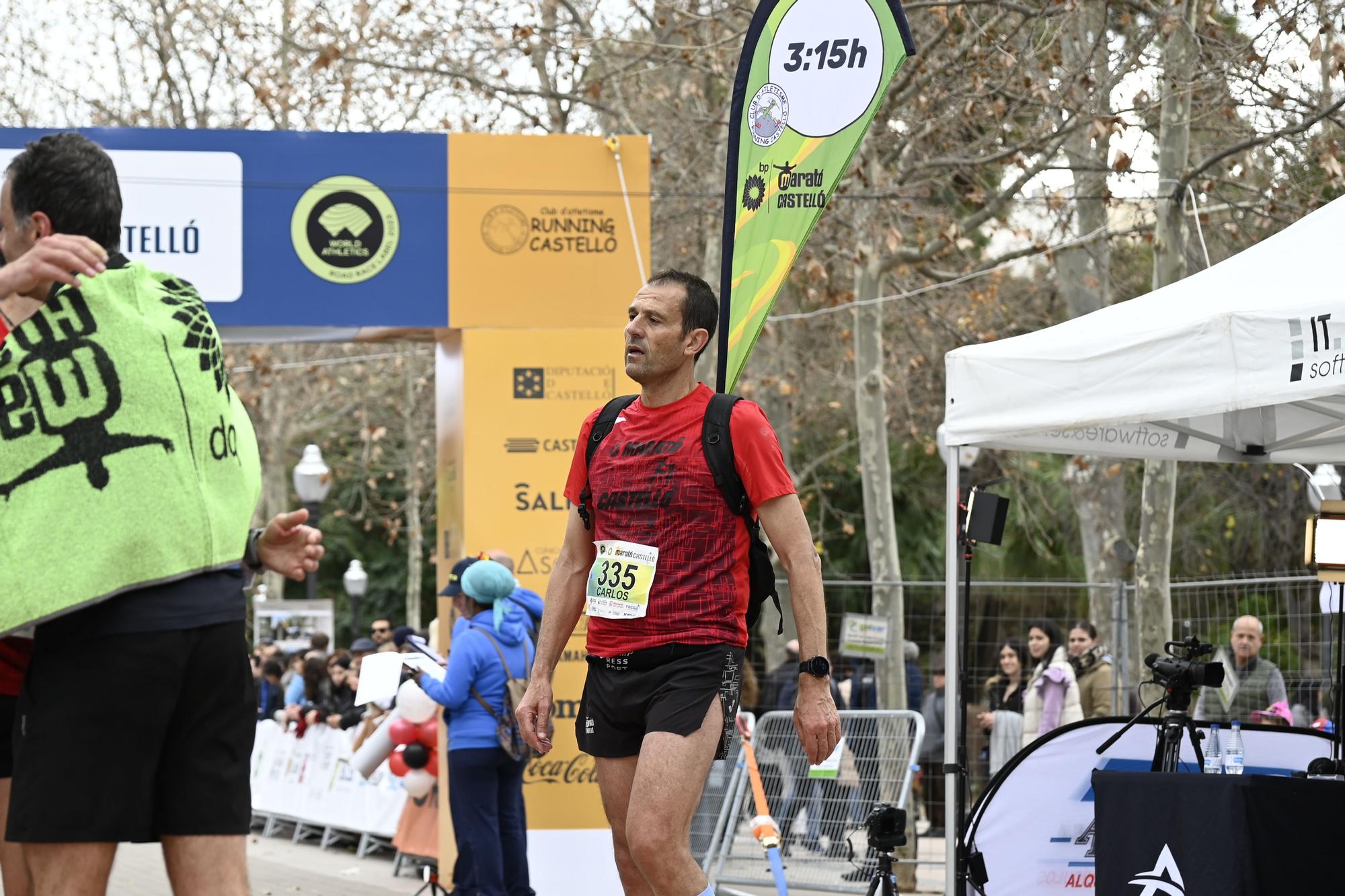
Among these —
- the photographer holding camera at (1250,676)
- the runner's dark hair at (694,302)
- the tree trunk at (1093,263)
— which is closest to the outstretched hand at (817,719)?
the runner's dark hair at (694,302)

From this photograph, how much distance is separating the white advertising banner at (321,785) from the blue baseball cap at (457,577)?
12.5ft

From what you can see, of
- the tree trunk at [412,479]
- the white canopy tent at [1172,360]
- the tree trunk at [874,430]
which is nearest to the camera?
the white canopy tent at [1172,360]

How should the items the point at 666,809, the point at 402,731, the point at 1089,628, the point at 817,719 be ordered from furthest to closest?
the point at 1089,628 → the point at 402,731 → the point at 817,719 → the point at 666,809

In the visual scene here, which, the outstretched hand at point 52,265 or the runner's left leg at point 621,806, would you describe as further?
the runner's left leg at point 621,806

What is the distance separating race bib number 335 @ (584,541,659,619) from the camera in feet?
15.3

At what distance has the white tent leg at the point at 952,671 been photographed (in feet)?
22.1

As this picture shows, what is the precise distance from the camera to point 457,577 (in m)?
9.45

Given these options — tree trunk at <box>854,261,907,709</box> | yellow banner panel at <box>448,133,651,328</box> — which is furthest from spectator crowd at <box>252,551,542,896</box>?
tree trunk at <box>854,261,907,709</box>

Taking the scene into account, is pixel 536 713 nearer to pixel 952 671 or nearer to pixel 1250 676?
pixel 952 671

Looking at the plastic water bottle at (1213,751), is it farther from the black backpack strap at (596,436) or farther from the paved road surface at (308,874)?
the paved road surface at (308,874)

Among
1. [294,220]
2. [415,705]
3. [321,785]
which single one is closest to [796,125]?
[294,220]

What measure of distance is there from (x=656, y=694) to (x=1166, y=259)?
317 inches

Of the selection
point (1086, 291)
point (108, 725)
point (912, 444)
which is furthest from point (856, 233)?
point (912, 444)

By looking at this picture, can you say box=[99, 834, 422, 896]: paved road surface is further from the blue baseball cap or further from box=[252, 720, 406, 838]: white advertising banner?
the blue baseball cap
